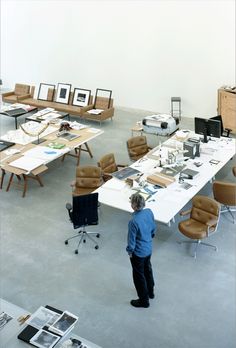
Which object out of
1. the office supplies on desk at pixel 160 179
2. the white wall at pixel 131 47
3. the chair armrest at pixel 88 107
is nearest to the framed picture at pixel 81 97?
the chair armrest at pixel 88 107

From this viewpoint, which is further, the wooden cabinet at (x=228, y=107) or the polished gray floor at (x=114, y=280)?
the wooden cabinet at (x=228, y=107)

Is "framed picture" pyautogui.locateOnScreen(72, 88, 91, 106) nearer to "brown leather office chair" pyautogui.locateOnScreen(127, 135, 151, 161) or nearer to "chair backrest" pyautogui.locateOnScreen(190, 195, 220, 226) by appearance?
"brown leather office chair" pyautogui.locateOnScreen(127, 135, 151, 161)

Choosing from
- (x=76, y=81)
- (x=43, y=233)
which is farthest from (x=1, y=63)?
(x=43, y=233)

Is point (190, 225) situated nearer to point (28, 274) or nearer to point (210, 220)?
point (210, 220)

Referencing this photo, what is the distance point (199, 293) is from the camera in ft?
17.8

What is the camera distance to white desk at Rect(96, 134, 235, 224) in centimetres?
600

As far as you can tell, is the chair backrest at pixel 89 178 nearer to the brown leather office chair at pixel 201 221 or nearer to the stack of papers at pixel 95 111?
the brown leather office chair at pixel 201 221

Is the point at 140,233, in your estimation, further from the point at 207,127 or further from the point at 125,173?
the point at 207,127

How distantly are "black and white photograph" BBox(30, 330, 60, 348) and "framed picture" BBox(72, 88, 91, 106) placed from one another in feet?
30.0

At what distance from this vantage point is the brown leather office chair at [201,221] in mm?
5941

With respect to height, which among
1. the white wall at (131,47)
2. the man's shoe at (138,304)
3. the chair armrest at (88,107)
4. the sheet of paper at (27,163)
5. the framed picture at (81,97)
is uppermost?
the white wall at (131,47)

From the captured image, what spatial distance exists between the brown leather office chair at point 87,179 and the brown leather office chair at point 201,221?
186cm

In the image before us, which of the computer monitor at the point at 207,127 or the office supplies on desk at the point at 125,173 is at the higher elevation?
the computer monitor at the point at 207,127

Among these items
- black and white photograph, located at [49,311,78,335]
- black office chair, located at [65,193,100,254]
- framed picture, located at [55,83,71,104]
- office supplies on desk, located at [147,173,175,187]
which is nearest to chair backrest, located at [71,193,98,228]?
black office chair, located at [65,193,100,254]
